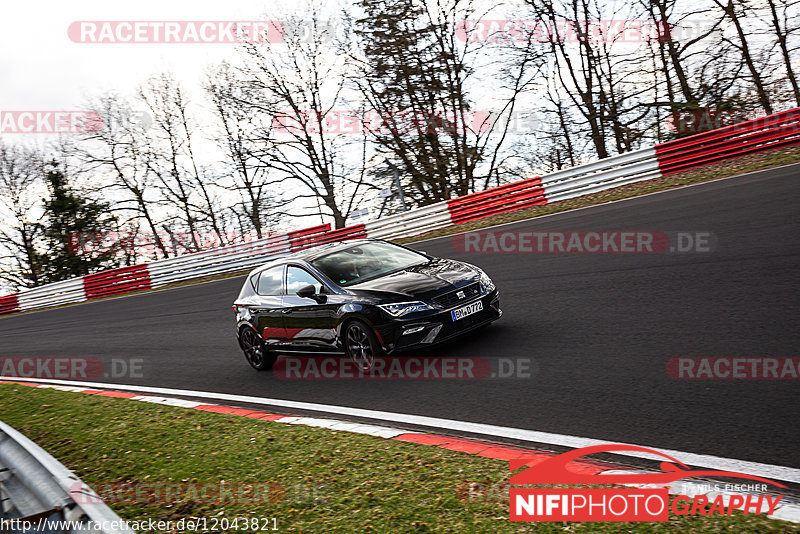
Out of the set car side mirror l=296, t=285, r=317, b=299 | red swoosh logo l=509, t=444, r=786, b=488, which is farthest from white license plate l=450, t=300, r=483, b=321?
red swoosh logo l=509, t=444, r=786, b=488

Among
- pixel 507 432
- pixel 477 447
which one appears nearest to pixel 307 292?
pixel 507 432

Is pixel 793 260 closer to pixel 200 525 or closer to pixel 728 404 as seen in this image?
pixel 728 404

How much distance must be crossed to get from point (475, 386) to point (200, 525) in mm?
3318

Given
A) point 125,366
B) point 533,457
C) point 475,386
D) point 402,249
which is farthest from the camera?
point 125,366

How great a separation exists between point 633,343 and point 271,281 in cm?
511

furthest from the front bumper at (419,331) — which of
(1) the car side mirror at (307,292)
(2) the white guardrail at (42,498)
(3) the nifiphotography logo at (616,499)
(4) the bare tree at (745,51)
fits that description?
(4) the bare tree at (745,51)

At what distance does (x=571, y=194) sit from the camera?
18.9 metres

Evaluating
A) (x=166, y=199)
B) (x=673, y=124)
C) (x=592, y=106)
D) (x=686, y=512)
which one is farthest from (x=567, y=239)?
(x=166, y=199)

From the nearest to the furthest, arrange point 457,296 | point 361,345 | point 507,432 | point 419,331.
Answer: point 507,432 → point 419,331 → point 457,296 → point 361,345

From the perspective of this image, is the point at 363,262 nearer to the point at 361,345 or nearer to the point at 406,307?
the point at 361,345

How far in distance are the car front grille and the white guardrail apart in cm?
433

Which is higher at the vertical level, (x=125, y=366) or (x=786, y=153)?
(x=786, y=153)

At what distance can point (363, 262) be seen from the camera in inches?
356

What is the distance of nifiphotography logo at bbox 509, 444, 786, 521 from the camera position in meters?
3.50
